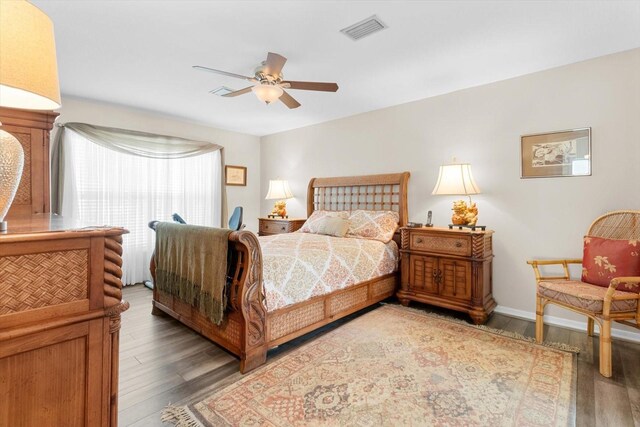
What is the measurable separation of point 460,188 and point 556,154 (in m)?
0.92

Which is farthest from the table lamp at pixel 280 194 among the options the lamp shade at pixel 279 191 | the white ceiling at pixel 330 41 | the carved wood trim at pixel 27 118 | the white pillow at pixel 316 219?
the carved wood trim at pixel 27 118

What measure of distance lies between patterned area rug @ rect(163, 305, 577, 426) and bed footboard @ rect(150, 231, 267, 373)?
0.15 metres

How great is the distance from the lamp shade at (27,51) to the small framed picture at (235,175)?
466cm

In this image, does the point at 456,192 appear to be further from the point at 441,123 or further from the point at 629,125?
the point at 629,125

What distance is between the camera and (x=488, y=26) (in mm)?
2312

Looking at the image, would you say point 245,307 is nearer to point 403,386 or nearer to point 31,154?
point 403,386

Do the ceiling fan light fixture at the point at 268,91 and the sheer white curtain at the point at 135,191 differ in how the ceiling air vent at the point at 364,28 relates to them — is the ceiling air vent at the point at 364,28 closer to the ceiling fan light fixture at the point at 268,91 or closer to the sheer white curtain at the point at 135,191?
the ceiling fan light fixture at the point at 268,91

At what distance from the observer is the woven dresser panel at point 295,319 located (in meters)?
2.34

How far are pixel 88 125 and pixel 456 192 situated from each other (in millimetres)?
4570

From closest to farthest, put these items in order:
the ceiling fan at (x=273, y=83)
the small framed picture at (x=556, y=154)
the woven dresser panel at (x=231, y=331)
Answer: the woven dresser panel at (x=231, y=331)
the ceiling fan at (x=273, y=83)
the small framed picture at (x=556, y=154)

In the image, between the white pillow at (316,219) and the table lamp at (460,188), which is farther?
the white pillow at (316,219)

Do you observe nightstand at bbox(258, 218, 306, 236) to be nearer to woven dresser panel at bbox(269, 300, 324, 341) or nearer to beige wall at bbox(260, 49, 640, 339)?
beige wall at bbox(260, 49, 640, 339)

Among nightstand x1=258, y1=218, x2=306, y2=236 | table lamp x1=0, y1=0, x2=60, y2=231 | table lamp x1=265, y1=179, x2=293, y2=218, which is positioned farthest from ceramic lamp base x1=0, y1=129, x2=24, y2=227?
table lamp x1=265, y1=179, x2=293, y2=218

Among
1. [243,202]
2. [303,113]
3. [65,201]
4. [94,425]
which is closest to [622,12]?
[303,113]
